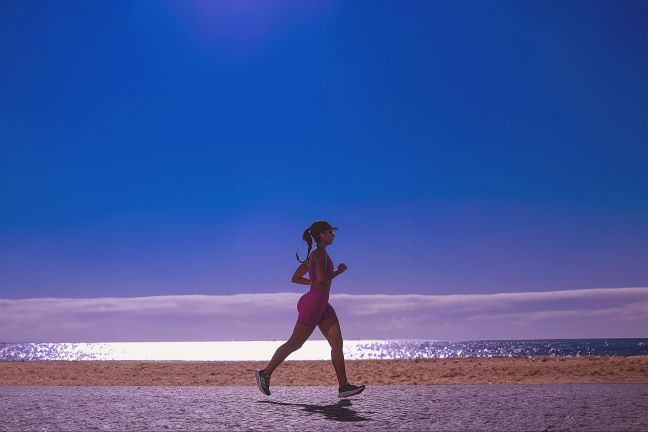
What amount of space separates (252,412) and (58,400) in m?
2.83

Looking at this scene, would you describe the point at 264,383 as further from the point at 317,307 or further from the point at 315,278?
the point at 315,278

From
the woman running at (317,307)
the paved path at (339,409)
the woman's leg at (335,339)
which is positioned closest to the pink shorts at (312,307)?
the woman running at (317,307)

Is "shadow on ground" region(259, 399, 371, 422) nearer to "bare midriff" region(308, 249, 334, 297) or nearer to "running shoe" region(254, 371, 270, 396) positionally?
"running shoe" region(254, 371, 270, 396)

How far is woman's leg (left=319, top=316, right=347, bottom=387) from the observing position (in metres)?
7.52

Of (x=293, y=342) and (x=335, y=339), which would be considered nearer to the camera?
(x=335, y=339)

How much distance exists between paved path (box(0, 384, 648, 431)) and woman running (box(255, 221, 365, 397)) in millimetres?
478

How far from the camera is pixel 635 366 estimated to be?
17641 millimetres

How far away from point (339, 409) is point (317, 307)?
1.57 metres

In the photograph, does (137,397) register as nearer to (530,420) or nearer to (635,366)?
(530,420)

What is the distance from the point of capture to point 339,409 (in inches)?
253

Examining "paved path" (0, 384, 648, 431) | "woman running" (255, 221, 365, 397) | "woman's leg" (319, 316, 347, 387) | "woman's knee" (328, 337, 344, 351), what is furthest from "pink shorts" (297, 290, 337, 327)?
"paved path" (0, 384, 648, 431)

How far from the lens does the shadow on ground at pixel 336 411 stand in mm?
5762

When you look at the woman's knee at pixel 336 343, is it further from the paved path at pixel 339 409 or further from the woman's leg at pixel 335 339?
the paved path at pixel 339 409

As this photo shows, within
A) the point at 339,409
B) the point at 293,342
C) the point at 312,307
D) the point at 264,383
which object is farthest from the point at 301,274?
the point at 339,409
